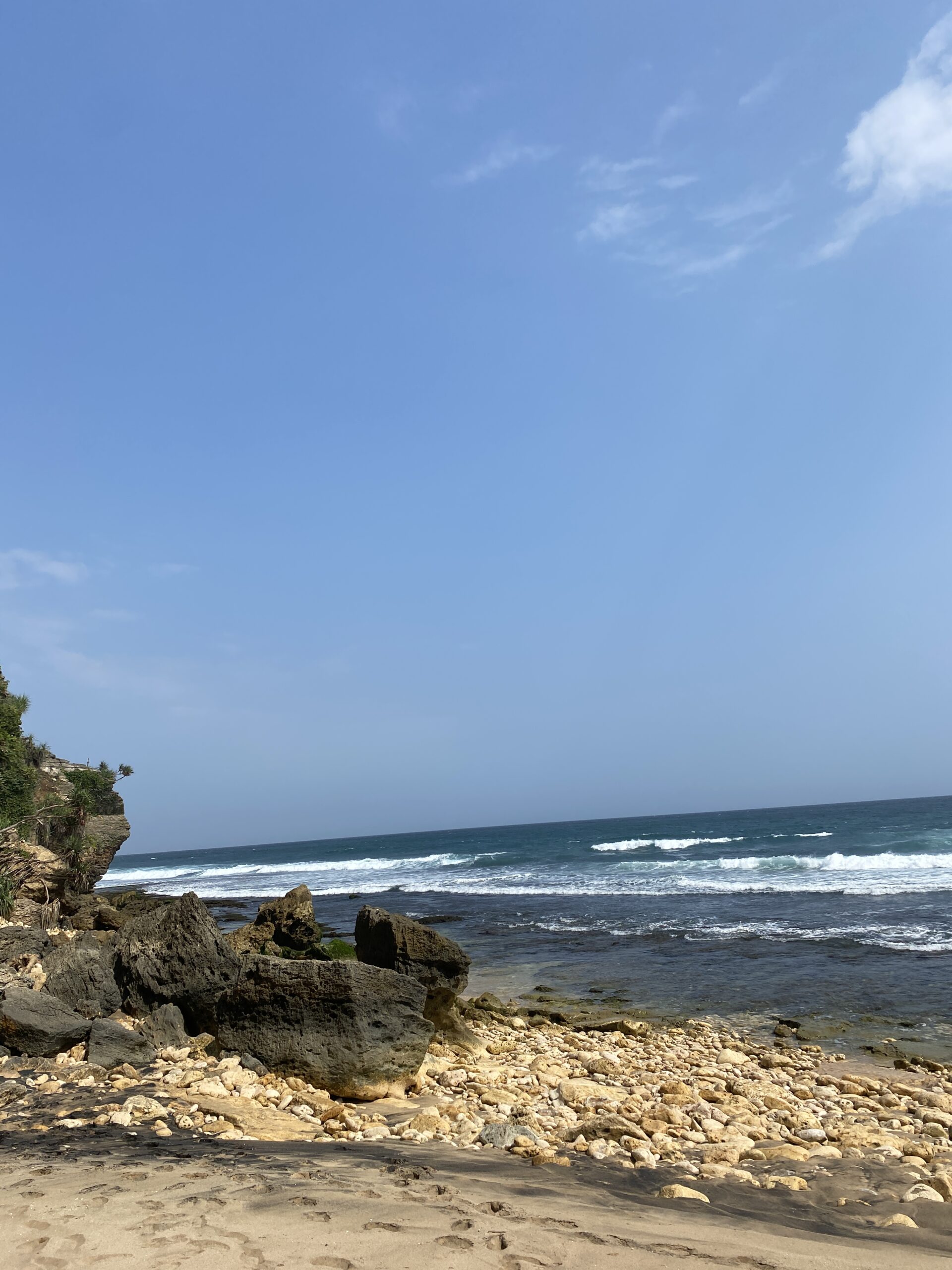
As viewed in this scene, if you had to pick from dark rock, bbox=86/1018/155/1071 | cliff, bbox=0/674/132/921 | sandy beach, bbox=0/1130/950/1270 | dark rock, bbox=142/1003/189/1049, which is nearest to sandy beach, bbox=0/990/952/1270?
sandy beach, bbox=0/1130/950/1270

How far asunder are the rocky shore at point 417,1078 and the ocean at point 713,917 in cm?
205

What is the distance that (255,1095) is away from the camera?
22.0ft

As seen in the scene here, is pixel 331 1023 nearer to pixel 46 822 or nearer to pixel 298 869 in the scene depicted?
pixel 46 822

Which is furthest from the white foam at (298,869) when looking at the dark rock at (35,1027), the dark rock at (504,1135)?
the dark rock at (504,1135)

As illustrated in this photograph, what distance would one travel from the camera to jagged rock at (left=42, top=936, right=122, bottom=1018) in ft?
30.1

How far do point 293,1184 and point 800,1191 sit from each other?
3.46 m

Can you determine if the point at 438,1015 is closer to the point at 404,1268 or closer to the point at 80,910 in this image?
the point at 404,1268

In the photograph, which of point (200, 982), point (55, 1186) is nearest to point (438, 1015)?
point (200, 982)

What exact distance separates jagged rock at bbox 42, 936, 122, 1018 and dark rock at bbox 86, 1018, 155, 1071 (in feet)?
4.67

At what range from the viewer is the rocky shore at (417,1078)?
563 centimetres

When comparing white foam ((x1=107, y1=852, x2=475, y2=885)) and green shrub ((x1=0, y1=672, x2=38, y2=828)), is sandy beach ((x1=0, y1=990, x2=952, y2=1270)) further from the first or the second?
white foam ((x1=107, y1=852, x2=475, y2=885))

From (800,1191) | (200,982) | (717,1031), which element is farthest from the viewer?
(717,1031)

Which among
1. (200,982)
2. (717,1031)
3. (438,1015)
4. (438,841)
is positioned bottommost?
(438,841)

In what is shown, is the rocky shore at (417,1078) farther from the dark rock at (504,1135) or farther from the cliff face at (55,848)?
the cliff face at (55,848)
